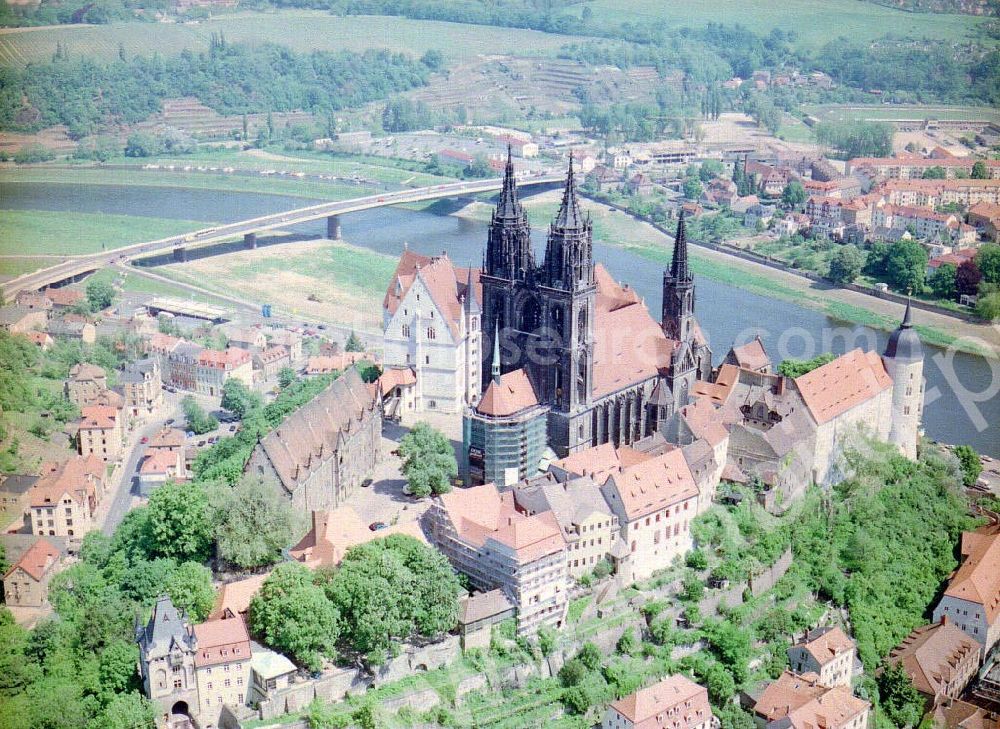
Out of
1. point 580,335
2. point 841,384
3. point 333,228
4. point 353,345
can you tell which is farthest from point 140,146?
point 841,384

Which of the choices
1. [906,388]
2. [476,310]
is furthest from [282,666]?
[906,388]

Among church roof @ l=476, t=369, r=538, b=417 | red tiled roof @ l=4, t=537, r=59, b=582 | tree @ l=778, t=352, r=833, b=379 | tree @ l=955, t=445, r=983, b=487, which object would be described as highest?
church roof @ l=476, t=369, r=538, b=417

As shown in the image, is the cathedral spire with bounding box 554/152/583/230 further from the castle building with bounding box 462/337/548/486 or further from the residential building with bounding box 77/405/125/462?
the residential building with bounding box 77/405/125/462

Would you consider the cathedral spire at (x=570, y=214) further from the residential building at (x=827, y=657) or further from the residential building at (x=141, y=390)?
the residential building at (x=141, y=390)

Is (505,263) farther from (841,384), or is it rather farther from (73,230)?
(73,230)

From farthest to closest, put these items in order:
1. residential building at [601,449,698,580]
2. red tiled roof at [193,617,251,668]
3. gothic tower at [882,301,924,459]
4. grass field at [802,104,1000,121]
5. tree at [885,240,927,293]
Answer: grass field at [802,104,1000,121], tree at [885,240,927,293], gothic tower at [882,301,924,459], residential building at [601,449,698,580], red tiled roof at [193,617,251,668]

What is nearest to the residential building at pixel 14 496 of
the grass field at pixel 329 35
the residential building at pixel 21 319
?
the residential building at pixel 21 319

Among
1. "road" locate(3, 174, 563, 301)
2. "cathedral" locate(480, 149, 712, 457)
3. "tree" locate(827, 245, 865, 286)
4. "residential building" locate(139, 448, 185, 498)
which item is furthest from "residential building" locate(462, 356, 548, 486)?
"tree" locate(827, 245, 865, 286)
